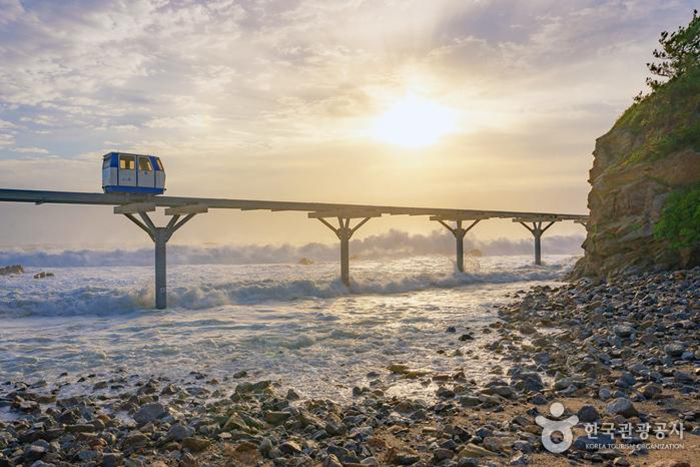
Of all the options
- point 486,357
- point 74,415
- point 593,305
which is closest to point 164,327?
point 74,415

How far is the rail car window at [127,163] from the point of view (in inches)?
596

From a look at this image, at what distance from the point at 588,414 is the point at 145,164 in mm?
14277

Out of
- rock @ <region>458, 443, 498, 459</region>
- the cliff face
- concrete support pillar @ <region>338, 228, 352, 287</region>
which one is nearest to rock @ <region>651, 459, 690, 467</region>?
rock @ <region>458, 443, 498, 459</region>

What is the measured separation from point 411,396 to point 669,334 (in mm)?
4593

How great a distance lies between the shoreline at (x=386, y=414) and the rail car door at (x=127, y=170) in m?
8.82

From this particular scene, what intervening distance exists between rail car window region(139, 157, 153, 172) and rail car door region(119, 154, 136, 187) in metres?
0.20

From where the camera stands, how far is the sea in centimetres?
795

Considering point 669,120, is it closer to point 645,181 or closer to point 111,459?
point 645,181

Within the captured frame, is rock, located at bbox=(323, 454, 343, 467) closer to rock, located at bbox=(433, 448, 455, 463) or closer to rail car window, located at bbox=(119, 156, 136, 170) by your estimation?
rock, located at bbox=(433, 448, 455, 463)

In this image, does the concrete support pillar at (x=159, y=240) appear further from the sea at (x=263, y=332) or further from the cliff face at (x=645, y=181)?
the cliff face at (x=645, y=181)

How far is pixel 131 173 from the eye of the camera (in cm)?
1530

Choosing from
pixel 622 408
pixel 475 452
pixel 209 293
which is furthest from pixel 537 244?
pixel 475 452

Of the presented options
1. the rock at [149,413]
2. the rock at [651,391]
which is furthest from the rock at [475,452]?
the rock at [149,413]

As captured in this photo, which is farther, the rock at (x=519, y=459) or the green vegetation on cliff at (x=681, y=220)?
the green vegetation on cliff at (x=681, y=220)
